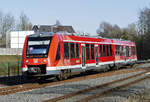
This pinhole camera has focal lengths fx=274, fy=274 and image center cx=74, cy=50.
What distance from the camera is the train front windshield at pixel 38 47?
615 inches

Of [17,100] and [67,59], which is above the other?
[67,59]

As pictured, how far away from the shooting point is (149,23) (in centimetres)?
6397

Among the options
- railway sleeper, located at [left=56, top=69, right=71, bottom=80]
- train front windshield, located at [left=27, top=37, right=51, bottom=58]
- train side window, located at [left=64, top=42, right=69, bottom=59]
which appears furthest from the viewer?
train side window, located at [left=64, top=42, right=69, bottom=59]

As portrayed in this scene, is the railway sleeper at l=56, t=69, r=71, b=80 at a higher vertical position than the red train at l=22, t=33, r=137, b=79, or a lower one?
lower

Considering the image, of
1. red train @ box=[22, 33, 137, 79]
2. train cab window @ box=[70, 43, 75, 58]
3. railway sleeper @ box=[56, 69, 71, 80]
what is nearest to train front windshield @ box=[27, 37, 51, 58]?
red train @ box=[22, 33, 137, 79]

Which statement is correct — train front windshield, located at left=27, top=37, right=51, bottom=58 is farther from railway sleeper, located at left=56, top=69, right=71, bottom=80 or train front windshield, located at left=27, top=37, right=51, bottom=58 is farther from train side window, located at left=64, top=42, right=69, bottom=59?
railway sleeper, located at left=56, top=69, right=71, bottom=80

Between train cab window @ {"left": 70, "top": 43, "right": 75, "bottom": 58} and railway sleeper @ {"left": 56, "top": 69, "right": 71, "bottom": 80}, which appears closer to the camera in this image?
railway sleeper @ {"left": 56, "top": 69, "right": 71, "bottom": 80}

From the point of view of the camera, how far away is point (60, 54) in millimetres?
16297

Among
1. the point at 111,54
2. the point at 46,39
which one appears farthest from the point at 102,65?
the point at 46,39

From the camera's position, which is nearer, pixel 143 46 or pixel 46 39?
pixel 46 39

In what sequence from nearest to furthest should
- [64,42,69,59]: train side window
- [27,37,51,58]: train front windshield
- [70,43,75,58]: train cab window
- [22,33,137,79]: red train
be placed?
1. [22,33,137,79]: red train
2. [27,37,51,58]: train front windshield
3. [64,42,69,59]: train side window
4. [70,43,75,58]: train cab window

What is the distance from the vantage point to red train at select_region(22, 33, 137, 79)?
1548cm

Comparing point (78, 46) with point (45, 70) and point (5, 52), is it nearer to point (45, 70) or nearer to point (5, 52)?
point (45, 70)

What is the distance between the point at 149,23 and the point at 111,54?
42.4 meters
